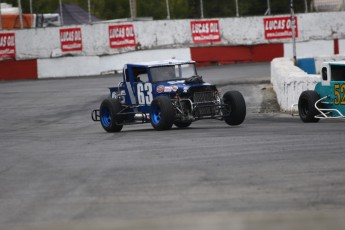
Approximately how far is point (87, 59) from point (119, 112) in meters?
18.3

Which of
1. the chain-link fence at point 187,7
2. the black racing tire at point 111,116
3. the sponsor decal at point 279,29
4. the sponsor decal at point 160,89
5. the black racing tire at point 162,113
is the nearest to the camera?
the black racing tire at point 162,113

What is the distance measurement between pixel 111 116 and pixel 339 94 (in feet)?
14.3

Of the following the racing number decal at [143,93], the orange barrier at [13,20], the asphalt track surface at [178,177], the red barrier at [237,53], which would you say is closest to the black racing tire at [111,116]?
the asphalt track surface at [178,177]

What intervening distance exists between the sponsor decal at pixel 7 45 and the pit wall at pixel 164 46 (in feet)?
0.51

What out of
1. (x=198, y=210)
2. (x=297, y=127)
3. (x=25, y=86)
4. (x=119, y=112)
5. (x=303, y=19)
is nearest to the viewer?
(x=198, y=210)

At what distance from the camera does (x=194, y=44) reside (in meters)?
38.2

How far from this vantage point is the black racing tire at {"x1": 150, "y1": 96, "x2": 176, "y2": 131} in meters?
16.9

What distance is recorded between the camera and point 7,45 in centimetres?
3631

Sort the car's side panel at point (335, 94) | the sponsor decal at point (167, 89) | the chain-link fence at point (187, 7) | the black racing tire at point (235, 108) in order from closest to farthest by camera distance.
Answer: the black racing tire at point (235, 108)
the car's side panel at point (335, 94)
the sponsor decal at point (167, 89)
the chain-link fence at point (187, 7)

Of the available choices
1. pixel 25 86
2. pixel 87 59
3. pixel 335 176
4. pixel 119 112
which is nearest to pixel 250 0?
pixel 87 59

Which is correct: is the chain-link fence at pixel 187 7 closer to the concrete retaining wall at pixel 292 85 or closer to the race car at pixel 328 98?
the concrete retaining wall at pixel 292 85

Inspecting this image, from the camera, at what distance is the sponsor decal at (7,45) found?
118 ft

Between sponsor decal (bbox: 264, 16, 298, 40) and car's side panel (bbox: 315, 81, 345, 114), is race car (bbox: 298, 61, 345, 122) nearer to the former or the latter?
car's side panel (bbox: 315, 81, 345, 114)

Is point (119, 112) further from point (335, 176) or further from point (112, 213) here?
point (112, 213)
